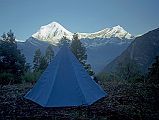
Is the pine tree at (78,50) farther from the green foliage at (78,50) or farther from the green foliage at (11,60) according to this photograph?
the green foliage at (11,60)

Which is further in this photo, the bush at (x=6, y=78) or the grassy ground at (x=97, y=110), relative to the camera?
the bush at (x=6, y=78)

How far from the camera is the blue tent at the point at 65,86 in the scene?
36.4ft

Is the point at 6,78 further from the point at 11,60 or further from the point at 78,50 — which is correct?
the point at 78,50

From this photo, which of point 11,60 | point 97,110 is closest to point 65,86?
point 97,110

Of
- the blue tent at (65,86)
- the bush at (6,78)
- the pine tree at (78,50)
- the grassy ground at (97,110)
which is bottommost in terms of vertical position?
the bush at (6,78)

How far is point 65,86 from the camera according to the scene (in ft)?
37.5

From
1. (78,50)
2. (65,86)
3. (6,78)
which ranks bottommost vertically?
(6,78)

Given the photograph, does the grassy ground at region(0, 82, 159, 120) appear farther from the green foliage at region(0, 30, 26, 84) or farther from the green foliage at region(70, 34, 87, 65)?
the green foliage at region(70, 34, 87, 65)

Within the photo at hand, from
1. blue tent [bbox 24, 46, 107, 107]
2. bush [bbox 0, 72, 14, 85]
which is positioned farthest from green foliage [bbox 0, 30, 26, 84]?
blue tent [bbox 24, 46, 107, 107]

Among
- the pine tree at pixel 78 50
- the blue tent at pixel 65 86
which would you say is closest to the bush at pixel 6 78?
the blue tent at pixel 65 86

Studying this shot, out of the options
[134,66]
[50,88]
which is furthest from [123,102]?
[134,66]

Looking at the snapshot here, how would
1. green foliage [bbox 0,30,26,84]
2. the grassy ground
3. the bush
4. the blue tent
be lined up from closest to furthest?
the grassy ground < the blue tent < the bush < green foliage [bbox 0,30,26,84]

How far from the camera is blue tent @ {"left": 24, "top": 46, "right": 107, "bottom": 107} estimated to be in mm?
11086

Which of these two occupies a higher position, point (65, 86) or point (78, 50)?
point (78, 50)
